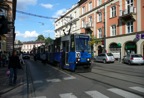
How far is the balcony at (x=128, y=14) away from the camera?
4016 centimetres

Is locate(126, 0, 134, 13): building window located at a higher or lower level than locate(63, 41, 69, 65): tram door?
higher

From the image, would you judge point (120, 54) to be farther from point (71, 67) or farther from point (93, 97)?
point (93, 97)

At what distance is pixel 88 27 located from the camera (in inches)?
2275

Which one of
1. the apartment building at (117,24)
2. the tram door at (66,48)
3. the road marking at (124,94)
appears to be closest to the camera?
the road marking at (124,94)

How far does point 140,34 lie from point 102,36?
1364 centimetres

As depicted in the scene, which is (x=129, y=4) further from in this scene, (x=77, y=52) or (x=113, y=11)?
(x=77, y=52)

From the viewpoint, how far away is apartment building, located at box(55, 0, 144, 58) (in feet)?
130

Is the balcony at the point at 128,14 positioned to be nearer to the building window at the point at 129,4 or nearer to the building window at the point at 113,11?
the building window at the point at 129,4

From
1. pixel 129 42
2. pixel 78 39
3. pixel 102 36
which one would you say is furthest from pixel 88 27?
pixel 78 39

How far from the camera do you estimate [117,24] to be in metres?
45.3

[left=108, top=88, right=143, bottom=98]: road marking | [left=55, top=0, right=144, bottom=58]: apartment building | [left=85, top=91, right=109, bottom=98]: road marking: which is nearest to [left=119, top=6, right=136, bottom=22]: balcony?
[left=55, top=0, right=144, bottom=58]: apartment building

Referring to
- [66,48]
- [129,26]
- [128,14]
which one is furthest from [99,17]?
[66,48]

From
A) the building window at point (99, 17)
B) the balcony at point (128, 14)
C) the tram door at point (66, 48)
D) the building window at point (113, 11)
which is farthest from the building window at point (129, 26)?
the tram door at point (66, 48)

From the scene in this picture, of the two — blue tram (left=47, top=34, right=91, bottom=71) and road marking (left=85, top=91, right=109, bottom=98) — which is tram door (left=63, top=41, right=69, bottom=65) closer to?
blue tram (left=47, top=34, right=91, bottom=71)
